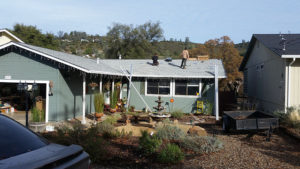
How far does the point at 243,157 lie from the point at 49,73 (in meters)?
8.85

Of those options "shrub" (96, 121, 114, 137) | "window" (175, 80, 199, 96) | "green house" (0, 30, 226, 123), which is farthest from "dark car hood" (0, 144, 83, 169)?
"window" (175, 80, 199, 96)

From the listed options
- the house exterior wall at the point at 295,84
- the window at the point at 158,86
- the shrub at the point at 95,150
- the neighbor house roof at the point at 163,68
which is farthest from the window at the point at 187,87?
the shrub at the point at 95,150

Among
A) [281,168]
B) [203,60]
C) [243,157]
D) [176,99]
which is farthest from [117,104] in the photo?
[281,168]

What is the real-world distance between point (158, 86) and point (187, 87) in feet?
6.04

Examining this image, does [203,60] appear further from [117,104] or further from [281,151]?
[281,151]

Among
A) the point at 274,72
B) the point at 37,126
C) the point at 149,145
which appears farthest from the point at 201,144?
the point at 274,72

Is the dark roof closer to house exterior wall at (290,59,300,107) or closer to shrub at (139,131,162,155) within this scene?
house exterior wall at (290,59,300,107)

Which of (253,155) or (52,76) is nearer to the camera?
(253,155)

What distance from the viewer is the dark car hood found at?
87.1 inches

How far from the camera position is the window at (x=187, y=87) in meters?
14.5

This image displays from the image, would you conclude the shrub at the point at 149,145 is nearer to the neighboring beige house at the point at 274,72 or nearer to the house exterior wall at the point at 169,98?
the neighboring beige house at the point at 274,72

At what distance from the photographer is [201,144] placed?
6.36m

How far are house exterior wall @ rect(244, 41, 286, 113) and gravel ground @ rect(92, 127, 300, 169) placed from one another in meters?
4.40

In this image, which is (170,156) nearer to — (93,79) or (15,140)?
(15,140)
